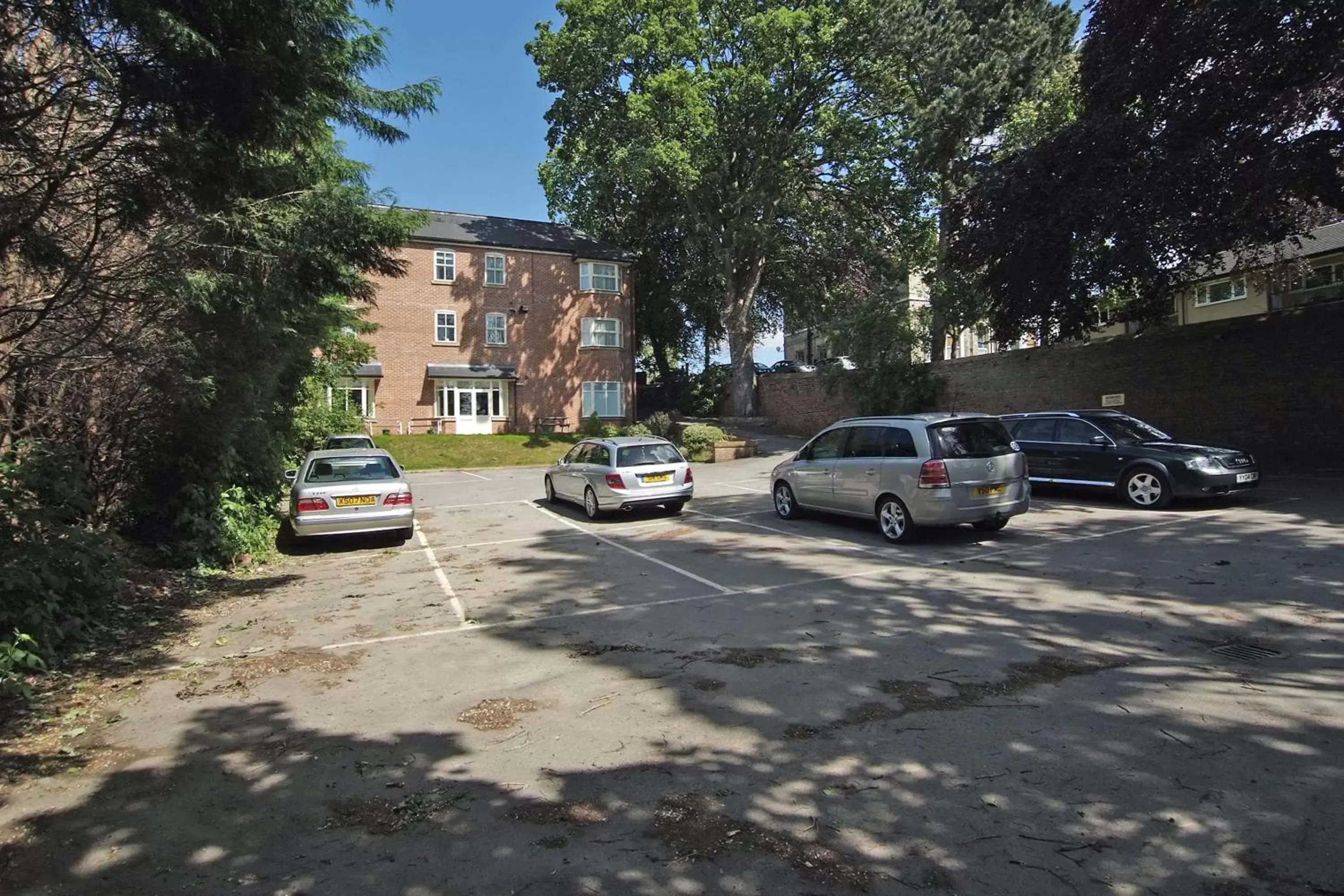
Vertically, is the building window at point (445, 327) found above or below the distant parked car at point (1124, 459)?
above

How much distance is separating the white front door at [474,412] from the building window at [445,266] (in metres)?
5.22

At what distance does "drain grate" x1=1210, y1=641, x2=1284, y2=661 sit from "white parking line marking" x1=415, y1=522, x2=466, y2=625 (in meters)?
6.02

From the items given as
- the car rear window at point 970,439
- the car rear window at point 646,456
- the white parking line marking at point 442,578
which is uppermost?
the car rear window at point 970,439

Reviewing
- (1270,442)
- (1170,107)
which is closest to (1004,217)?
(1170,107)

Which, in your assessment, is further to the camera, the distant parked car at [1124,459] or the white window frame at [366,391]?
the white window frame at [366,391]

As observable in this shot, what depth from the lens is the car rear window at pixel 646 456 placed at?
13.3 m

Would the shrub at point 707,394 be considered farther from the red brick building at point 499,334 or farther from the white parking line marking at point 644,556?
the white parking line marking at point 644,556

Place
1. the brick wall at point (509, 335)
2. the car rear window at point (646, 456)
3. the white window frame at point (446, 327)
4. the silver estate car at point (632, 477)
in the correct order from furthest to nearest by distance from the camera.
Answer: the white window frame at point (446, 327)
the brick wall at point (509, 335)
the car rear window at point (646, 456)
the silver estate car at point (632, 477)

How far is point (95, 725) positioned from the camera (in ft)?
15.0

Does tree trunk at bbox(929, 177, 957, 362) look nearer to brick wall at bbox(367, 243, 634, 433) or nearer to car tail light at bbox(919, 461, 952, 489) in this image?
brick wall at bbox(367, 243, 634, 433)

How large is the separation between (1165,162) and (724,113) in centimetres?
2071

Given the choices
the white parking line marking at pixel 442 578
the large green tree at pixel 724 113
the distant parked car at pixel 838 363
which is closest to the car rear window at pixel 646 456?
the white parking line marking at pixel 442 578

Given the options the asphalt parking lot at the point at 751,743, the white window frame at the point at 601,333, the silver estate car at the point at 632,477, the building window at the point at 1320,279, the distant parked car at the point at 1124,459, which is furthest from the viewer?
the white window frame at the point at 601,333

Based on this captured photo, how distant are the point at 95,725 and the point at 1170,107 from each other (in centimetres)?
1814
